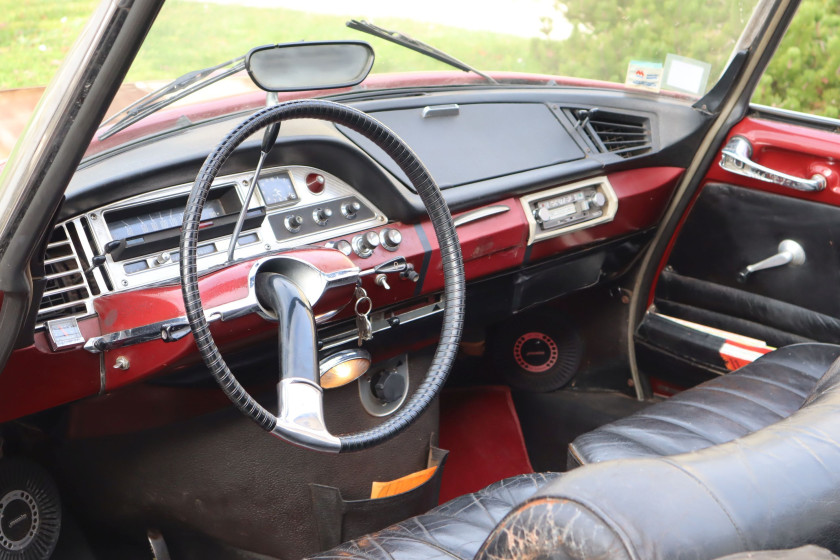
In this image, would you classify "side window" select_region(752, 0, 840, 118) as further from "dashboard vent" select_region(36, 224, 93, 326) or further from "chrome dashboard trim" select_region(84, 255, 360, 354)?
"dashboard vent" select_region(36, 224, 93, 326)

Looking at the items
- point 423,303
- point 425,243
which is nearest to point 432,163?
point 425,243

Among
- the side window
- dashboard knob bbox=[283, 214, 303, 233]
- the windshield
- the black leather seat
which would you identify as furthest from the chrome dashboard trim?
A: the side window

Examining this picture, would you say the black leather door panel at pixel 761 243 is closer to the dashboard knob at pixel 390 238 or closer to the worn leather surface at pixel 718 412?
the worn leather surface at pixel 718 412

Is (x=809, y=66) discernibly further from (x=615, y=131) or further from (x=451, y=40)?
(x=451, y=40)

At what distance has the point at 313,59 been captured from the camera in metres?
1.49

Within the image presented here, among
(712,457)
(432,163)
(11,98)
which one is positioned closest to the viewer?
(712,457)

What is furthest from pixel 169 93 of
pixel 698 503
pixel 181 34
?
pixel 698 503

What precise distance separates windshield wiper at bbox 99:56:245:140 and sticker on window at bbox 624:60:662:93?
1.27m

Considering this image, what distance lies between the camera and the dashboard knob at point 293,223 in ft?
5.68

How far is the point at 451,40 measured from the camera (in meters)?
2.18

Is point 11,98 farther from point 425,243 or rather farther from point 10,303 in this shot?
point 425,243

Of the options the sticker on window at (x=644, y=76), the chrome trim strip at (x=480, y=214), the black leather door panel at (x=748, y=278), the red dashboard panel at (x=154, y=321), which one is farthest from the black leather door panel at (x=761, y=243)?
the red dashboard panel at (x=154, y=321)

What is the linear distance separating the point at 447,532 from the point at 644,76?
5.20ft

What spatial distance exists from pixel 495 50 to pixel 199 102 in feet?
2.90
